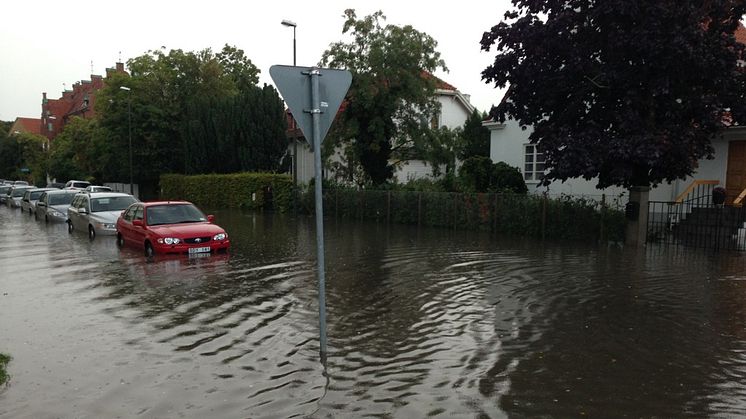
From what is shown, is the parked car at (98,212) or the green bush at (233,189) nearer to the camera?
the parked car at (98,212)

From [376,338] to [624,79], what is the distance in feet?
37.9

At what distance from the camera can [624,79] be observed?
595 inches

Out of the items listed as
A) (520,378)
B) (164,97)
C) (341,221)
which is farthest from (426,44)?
(164,97)

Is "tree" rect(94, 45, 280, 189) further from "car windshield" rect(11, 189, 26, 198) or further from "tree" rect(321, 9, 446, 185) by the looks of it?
"tree" rect(321, 9, 446, 185)

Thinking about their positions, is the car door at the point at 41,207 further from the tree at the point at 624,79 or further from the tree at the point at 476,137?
the tree at the point at 476,137

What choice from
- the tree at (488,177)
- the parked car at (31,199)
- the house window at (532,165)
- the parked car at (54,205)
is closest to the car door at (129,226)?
the parked car at (54,205)

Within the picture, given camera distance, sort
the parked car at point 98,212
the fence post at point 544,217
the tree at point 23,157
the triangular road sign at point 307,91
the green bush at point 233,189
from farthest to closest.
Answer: the tree at point 23,157 < the green bush at point 233,189 < the fence post at point 544,217 < the parked car at point 98,212 < the triangular road sign at point 307,91

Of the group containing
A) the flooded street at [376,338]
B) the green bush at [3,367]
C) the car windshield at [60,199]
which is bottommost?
the flooded street at [376,338]

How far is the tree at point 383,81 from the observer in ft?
91.4

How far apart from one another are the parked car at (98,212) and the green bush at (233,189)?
1400 centimetres

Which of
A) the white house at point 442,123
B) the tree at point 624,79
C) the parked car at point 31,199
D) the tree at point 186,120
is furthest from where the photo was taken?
the tree at point 186,120

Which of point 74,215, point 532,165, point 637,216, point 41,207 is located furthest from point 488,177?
point 41,207

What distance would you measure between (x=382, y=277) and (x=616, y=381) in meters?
6.39

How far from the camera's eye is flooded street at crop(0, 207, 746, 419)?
498 centimetres
